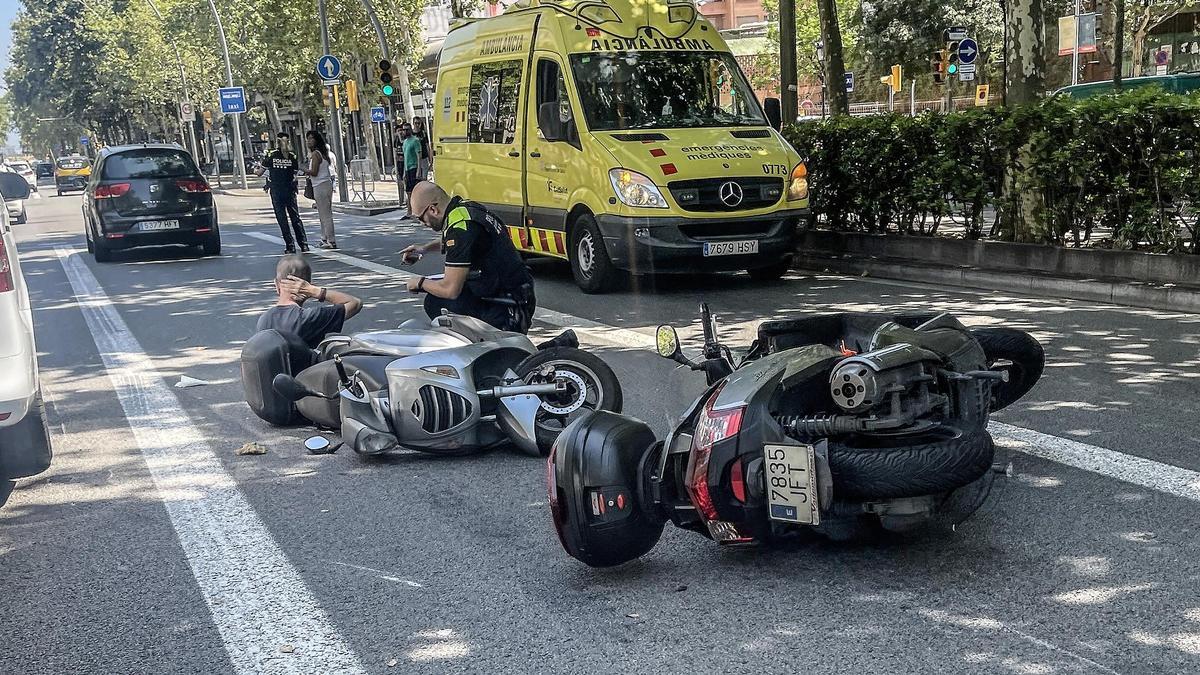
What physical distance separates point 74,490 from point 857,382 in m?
3.95

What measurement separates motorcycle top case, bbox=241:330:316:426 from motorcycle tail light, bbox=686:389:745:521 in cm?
316

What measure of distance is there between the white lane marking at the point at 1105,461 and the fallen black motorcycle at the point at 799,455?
117 cm

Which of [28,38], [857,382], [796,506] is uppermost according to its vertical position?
[28,38]

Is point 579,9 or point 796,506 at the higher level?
point 579,9

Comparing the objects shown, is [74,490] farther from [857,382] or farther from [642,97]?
[642,97]

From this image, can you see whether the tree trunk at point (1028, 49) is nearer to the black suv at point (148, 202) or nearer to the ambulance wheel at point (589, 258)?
the ambulance wheel at point (589, 258)

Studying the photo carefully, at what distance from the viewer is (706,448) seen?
13.0 feet

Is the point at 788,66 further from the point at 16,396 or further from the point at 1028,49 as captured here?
the point at 16,396

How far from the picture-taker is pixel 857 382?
12.6 ft

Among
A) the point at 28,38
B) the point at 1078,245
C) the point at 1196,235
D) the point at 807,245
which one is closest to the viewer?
the point at 1196,235

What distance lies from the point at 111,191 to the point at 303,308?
40.2ft

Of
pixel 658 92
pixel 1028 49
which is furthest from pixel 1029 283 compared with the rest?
pixel 658 92

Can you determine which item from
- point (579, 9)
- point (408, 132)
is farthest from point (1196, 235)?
point (408, 132)

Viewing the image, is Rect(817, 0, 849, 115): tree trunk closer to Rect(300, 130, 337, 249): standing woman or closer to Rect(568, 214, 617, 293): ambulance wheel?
Rect(568, 214, 617, 293): ambulance wheel
